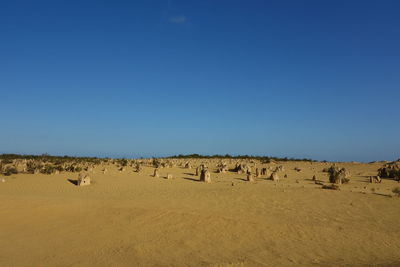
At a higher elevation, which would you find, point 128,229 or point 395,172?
point 395,172

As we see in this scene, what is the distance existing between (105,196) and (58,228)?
4448 mm

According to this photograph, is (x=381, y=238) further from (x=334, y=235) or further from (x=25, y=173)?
(x=25, y=173)

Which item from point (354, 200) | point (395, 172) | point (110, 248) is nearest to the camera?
point (110, 248)

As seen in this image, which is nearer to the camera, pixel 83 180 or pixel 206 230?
pixel 206 230

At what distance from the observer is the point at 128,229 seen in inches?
308

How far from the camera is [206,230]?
25.3 feet

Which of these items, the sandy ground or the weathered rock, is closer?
the sandy ground

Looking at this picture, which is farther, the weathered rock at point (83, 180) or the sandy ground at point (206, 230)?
the weathered rock at point (83, 180)

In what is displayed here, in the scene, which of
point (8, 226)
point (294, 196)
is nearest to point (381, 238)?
point (294, 196)

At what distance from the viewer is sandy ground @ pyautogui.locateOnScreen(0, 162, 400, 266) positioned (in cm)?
612

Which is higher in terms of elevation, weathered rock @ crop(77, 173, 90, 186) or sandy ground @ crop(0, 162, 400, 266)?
weathered rock @ crop(77, 173, 90, 186)

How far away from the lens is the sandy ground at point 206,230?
6121 millimetres

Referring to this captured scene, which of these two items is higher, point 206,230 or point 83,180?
point 83,180

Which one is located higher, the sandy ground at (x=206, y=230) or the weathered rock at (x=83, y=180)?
the weathered rock at (x=83, y=180)
